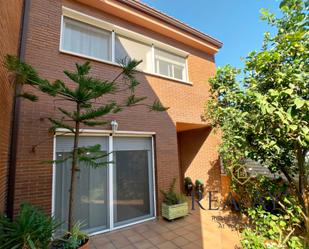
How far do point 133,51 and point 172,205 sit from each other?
5.19m

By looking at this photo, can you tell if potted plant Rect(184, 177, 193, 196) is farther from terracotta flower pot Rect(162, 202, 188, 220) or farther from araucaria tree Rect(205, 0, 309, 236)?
araucaria tree Rect(205, 0, 309, 236)

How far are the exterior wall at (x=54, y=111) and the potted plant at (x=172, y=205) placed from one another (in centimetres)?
30

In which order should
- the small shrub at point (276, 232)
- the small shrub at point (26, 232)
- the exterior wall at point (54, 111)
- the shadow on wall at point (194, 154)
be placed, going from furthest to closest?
the shadow on wall at point (194, 154) < the exterior wall at point (54, 111) < the small shrub at point (276, 232) < the small shrub at point (26, 232)

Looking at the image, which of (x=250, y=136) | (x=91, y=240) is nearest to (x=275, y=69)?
(x=250, y=136)

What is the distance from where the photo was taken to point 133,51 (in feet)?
20.7

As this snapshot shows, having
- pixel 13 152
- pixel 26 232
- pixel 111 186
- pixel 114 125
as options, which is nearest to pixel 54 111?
pixel 13 152

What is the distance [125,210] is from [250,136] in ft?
12.6

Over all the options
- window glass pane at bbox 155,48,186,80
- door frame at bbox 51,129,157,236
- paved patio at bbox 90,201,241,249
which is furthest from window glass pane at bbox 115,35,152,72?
paved patio at bbox 90,201,241,249

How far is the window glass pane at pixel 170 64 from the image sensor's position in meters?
6.92

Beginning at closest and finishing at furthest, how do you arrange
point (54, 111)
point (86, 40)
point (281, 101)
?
point (281, 101)
point (54, 111)
point (86, 40)

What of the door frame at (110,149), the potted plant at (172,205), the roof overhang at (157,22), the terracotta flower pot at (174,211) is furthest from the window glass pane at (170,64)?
the terracotta flower pot at (174,211)

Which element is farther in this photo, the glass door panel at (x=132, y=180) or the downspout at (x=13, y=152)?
the glass door panel at (x=132, y=180)

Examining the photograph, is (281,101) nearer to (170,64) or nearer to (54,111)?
(54,111)

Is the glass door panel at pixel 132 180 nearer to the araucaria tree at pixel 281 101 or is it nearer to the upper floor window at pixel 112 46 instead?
the upper floor window at pixel 112 46
